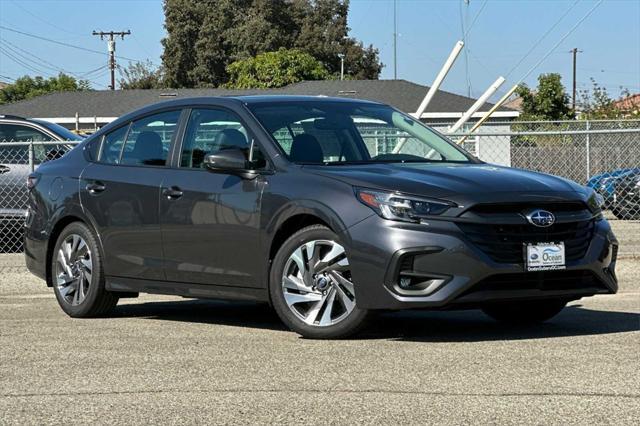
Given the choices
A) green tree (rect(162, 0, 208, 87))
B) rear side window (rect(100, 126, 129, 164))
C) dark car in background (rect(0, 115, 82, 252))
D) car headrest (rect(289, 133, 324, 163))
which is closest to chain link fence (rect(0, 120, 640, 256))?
dark car in background (rect(0, 115, 82, 252))

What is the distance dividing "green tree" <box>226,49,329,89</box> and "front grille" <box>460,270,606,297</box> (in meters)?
64.8

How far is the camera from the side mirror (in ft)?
25.8

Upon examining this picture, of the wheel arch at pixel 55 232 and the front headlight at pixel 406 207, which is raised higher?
the front headlight at pixel 406 207

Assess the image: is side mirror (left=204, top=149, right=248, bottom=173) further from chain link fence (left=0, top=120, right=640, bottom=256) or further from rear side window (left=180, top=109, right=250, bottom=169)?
chain link fence (left=0, top=120, right=640, bottom=256)

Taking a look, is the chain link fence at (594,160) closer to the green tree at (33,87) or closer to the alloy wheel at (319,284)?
the alloy wheel at (319,284)

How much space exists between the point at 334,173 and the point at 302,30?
268 ft

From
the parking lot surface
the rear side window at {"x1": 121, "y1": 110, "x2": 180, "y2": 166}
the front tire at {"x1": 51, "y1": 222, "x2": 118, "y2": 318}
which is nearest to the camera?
the parking lot surface

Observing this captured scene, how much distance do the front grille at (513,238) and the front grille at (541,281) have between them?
0.36ft

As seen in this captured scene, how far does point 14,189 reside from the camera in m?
14.8

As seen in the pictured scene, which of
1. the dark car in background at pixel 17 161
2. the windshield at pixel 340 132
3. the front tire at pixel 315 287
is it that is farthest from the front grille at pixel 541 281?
the dark car in background at pixel 17 161

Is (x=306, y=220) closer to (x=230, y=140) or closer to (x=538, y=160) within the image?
(x=230, y=140)

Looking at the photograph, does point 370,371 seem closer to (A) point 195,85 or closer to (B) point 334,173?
(B) point 334,173

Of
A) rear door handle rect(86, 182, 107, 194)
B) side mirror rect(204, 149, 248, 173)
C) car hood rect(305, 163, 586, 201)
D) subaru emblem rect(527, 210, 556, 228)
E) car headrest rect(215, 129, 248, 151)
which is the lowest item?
subaru emblem rect(527, 210, 556, 228)

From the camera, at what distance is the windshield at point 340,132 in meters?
8.05
